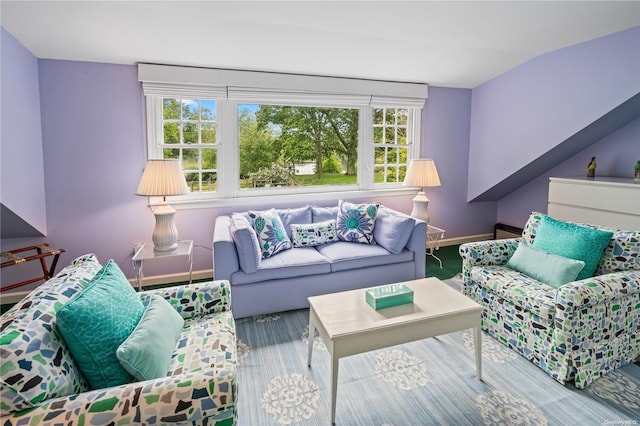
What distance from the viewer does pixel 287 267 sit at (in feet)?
9.82

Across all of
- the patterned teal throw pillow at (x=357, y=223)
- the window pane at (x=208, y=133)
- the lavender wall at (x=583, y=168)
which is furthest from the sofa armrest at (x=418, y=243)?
the window pane at (x=208, y=133)

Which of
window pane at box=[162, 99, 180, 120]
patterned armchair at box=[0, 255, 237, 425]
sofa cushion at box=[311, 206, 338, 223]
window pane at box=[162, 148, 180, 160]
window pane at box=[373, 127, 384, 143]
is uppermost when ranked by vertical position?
window pane at box=[162, 99, 180, 120]

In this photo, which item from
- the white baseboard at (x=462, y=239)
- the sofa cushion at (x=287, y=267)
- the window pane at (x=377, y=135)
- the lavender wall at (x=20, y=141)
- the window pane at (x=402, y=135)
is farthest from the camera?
the white baseboard at (x=462, y=239)

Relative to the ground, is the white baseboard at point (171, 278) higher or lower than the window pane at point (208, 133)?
lower

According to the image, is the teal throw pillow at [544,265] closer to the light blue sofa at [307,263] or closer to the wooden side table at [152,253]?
the light blue sofa at [307,263]

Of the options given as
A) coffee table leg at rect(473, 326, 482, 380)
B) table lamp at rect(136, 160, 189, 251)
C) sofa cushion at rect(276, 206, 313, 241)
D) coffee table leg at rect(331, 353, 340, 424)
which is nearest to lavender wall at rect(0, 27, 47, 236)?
table lamp at rect(136, 160, 189, 251)

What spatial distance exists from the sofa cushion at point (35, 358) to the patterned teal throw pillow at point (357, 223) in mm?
2487

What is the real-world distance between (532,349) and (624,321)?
1.84ft

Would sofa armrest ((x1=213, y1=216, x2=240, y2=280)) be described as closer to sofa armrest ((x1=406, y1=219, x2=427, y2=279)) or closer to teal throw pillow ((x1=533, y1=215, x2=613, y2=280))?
sofa armrest ((x1=406, y1=219, x2=427, y2=279))

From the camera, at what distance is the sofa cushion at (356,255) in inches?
126

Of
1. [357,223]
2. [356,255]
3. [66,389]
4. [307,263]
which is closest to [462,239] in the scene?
[357,223]

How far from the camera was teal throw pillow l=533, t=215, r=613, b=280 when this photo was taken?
2.38m

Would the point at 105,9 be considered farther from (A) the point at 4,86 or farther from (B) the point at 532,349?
(B) the point at 532,349

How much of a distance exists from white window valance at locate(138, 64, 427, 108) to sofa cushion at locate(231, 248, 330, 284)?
1.75 m
